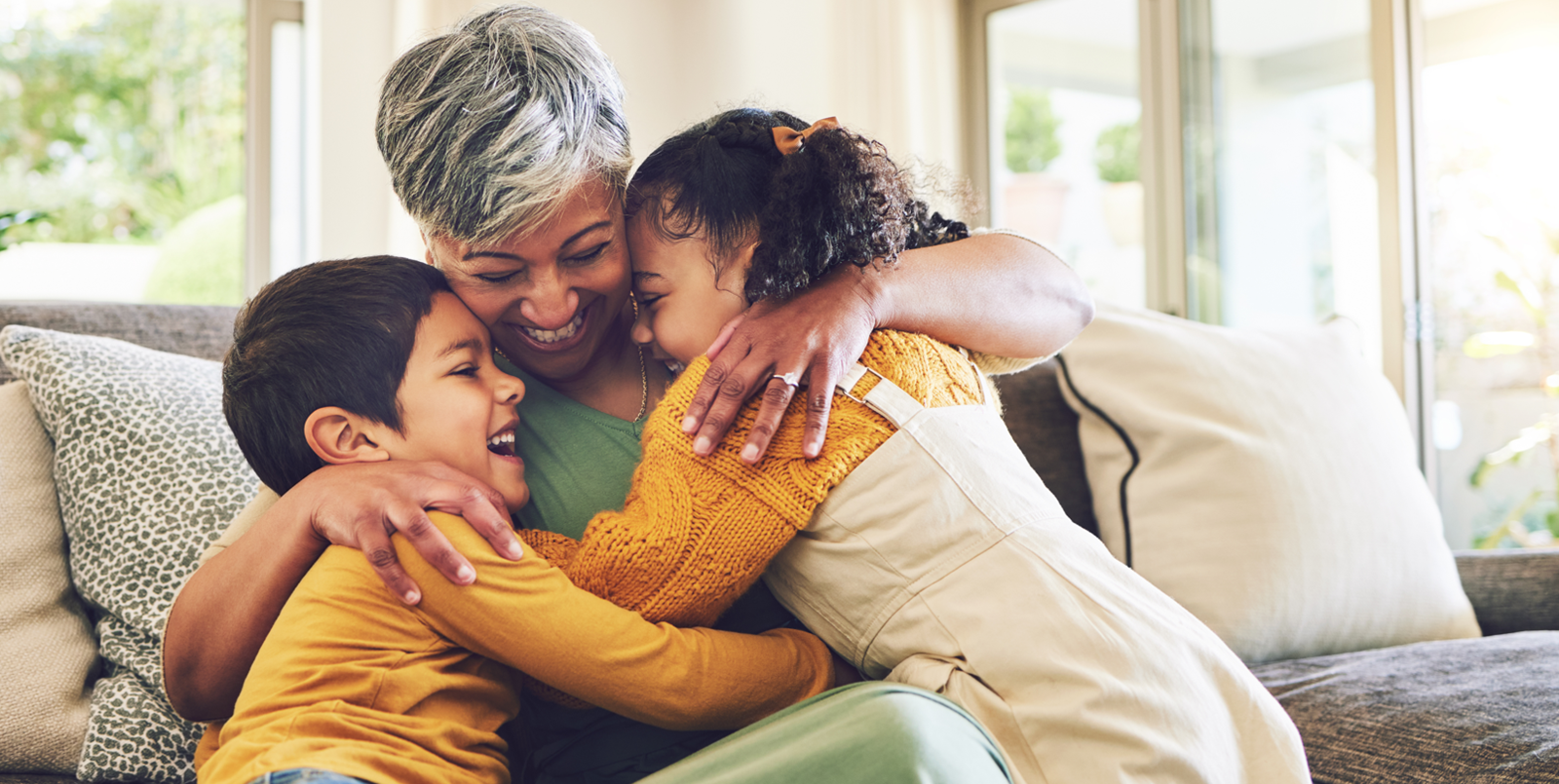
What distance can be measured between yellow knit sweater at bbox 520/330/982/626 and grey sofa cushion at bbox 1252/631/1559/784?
28.7 inches

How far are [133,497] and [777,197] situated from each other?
851mm

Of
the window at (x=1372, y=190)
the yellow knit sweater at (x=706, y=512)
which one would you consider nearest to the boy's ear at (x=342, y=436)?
the yellow knit sweater at (x=706, y=512)

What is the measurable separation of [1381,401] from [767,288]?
4.07 ft

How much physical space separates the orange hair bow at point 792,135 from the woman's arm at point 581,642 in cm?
46

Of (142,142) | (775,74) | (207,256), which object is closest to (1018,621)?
(775,74)

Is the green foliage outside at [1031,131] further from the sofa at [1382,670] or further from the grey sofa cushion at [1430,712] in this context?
the grey sofa cushion at [1430,712]

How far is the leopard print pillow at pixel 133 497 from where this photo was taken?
4.03 ft

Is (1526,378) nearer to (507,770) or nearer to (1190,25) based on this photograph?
(1190,25)

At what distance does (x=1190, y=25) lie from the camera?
3.54 meters

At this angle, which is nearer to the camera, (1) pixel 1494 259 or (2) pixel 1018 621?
(2) pixel 1018 621

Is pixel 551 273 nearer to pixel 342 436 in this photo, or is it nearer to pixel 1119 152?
pixel 342 436

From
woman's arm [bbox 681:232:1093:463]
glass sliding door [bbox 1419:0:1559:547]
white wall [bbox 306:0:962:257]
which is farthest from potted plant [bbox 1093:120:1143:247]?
woman's arm [bbox 681:232:1093:463]

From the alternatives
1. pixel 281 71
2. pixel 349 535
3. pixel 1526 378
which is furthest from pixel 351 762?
pixel 281 71

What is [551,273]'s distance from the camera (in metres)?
1.11
